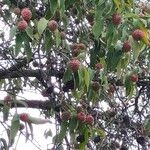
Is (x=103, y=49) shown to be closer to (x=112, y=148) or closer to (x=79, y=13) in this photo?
(x=79, y=13)

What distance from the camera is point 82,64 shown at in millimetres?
2332

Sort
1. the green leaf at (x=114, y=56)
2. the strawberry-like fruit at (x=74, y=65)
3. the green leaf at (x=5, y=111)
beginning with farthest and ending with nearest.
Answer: the green leaf at (x=5, y=111) → the green leaf at (x=114, y=56) → the strawberry-like fruit at (x=74, y=65)

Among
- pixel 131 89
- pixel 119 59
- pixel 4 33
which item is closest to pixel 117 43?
pixel 119 59

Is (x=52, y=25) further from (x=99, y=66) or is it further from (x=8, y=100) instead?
(x=8, y=100)

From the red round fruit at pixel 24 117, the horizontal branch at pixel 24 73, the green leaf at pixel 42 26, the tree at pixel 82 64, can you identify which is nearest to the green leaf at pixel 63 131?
the tree at pixel 82 64

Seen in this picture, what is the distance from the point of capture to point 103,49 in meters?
2.67

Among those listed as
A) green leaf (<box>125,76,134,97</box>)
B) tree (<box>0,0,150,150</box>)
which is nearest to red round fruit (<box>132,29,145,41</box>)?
tree (<box>0,0,150,150</box>)

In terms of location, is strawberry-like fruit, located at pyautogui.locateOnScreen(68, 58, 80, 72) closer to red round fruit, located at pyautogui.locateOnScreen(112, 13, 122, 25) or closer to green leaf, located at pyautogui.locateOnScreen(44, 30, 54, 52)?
green leaf, located at pyautogui.locateOnScreen(44, 30, 54, 52)

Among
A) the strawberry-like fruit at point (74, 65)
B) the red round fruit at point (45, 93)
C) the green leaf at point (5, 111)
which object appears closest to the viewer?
the strawberry-like fruit at point (74, 65)

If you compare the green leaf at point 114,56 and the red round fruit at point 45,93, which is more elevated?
the green leaf at point 114,56

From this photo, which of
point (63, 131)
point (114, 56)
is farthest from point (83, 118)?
point (114, 56)

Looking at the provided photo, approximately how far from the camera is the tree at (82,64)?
229 cm

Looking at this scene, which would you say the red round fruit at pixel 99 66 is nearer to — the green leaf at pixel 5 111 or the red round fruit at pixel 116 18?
the red round fruit at pixel 116 18

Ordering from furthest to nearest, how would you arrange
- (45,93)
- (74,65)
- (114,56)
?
1. (45,93)
2. (114,56)
3. (74,65)
